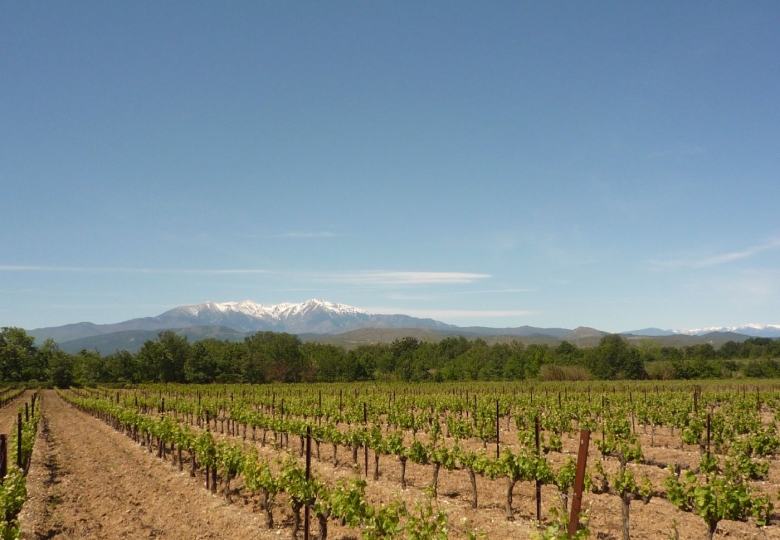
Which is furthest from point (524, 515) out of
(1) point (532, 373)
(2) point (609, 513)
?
(1) point (532, 373)

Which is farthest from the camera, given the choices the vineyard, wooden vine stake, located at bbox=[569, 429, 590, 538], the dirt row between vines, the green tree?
the green tree

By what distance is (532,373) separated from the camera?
290ft

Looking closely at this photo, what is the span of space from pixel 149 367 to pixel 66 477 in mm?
81524

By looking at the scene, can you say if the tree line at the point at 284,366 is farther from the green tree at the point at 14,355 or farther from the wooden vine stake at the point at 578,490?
the wooden vine stake at the point at 578,490

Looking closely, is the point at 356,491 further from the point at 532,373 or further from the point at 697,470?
the point at 532,373

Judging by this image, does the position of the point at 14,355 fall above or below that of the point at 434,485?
below

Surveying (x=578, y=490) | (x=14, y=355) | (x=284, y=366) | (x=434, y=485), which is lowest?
(x=284, y=366)

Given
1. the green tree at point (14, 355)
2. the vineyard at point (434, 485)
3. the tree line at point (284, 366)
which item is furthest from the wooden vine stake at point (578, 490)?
the green tree at point (14, 355)

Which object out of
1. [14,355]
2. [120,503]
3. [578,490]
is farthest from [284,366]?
[578,490]

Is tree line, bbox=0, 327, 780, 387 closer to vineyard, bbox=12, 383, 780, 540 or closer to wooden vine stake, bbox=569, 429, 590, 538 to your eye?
vineyard, bbox=12, 383, 780, 540

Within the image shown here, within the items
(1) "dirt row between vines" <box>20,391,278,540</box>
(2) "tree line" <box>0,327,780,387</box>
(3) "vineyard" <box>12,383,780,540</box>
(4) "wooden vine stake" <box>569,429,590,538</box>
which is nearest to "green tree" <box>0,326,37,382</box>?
(2) "tree line" <box>0,327,780,387</box>

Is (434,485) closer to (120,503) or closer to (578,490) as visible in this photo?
(578,490)

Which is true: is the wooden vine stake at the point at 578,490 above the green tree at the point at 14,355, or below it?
above

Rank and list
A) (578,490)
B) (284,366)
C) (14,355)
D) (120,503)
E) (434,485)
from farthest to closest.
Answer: (284,366), (14,355), (434,485), (120,503), (578,490)
